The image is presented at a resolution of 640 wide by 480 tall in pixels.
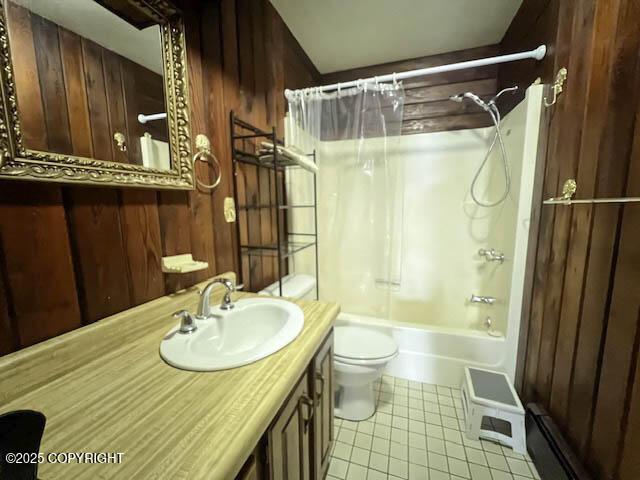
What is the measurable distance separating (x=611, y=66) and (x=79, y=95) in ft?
5.52

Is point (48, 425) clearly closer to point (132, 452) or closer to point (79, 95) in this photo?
point (132, 452)

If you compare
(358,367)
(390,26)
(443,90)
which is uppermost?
(390,26)

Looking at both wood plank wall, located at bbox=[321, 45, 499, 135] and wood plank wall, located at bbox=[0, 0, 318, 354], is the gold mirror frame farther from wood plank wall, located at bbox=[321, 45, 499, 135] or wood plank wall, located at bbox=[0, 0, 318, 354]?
wood plank wall, located at bbox=[321, 45, 499, 135]

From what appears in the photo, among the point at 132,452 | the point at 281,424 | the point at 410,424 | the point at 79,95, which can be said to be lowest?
the point at 410,424

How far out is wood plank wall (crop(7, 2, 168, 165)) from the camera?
0.59 meters

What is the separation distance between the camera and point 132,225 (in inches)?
32.9

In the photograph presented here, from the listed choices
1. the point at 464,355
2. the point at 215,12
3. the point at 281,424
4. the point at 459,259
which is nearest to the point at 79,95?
the point at 215,12

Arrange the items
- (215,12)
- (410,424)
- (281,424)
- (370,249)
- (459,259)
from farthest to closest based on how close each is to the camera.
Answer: (459,259), (370,249), (410,424), (215,12), (281,424)

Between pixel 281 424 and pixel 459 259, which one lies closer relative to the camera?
pixel 281 424

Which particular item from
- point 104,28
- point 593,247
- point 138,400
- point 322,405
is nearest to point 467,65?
point 593,247

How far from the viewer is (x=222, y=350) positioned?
35.9 inches

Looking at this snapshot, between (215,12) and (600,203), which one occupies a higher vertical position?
(215,12)

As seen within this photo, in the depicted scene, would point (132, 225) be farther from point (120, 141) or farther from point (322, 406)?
point (322, 406)

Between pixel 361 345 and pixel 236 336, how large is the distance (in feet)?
2.67
